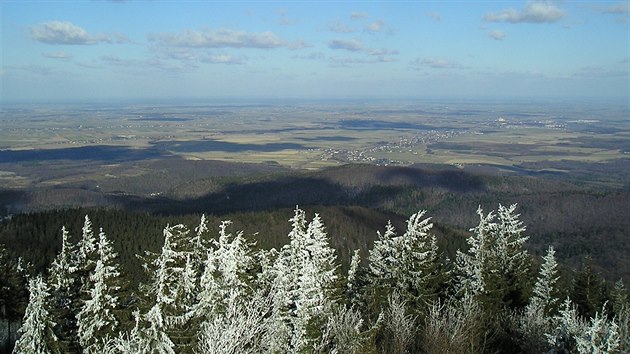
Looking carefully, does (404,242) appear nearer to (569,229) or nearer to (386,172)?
(569,229)

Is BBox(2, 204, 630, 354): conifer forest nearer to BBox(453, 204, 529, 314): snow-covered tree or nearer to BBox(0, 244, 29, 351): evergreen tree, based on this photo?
BBox(453, 204, 529, 314): snow-covered tree

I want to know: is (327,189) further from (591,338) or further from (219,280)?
(591,338)

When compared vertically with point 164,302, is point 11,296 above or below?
below

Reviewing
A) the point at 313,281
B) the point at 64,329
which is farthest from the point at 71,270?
the point at 313,281

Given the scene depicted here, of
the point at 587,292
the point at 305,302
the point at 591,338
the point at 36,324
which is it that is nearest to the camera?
the point at 591,338

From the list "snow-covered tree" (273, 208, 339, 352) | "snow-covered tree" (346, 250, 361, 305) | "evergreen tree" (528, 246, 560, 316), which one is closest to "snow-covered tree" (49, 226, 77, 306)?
"snow-covered tree" (273, 208, 339, 352)

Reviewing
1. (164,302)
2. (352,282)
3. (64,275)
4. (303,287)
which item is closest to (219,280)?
(164,302)
